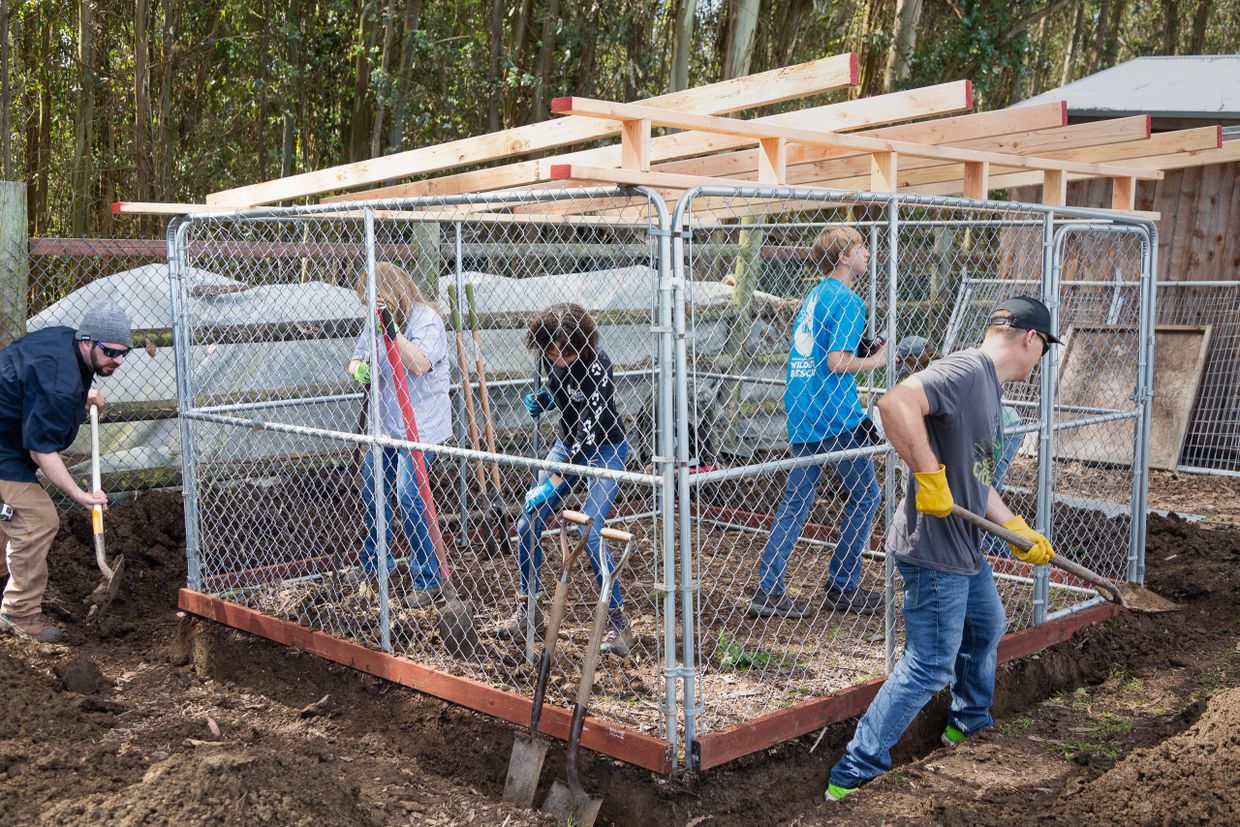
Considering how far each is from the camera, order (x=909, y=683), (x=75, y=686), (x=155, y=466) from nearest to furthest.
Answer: (x=909, y=683), (x=75, y=686), (x=155, y=466)

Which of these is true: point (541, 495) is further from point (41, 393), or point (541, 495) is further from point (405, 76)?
point (405, 76)

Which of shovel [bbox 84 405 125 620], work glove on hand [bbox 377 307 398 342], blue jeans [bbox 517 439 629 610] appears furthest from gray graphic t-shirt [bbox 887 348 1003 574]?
shovel [bbox 84 405 125 620]

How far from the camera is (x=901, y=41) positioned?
16.8 metres

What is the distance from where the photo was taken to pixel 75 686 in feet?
16.9

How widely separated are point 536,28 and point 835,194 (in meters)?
12.3

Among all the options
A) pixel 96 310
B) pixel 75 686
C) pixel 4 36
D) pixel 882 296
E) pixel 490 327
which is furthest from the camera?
pixel 4 36

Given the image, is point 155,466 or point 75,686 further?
point 155,466

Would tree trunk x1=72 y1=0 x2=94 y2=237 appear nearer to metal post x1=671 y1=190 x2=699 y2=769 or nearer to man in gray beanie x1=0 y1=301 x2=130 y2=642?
man in gray beanie x1=0 y1=301 x2=130 y2=642

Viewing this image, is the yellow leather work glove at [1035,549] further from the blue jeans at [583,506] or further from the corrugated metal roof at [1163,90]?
the corrugated metal roof at [1163,90]

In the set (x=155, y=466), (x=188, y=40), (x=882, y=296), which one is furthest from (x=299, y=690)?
(x=188, y=40)

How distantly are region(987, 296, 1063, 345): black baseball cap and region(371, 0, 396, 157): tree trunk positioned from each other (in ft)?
36.3

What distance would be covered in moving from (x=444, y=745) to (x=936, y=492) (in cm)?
236

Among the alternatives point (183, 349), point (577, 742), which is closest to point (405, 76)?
point (183, 349)

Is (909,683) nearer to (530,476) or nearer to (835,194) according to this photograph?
(835,194)
